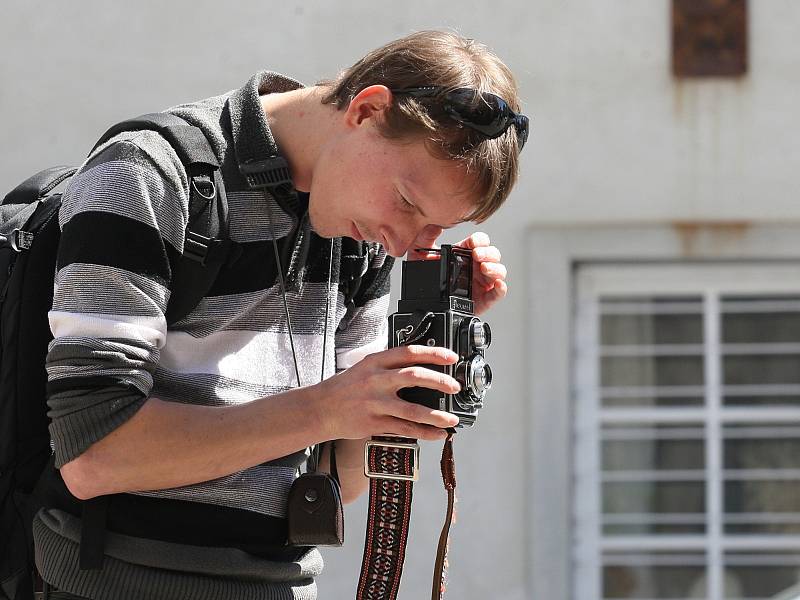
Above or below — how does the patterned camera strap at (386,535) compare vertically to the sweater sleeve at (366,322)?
below

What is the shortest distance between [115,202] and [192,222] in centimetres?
11

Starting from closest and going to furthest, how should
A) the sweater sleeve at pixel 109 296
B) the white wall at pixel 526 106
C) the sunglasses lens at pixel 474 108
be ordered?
1. the sweater sleeve at pixel 109 296
2. the sunglasses lens at pixel 474 108
3. the white wall at pixel 526 106

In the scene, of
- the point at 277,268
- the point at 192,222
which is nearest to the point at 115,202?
the point at 192,222

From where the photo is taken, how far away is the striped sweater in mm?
1599

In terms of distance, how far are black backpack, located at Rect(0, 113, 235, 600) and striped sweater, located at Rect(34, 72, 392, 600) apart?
0.09 ft

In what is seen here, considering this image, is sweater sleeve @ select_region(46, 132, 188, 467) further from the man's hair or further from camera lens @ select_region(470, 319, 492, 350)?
camera lens @ select_region(470, 319, 492, 350)

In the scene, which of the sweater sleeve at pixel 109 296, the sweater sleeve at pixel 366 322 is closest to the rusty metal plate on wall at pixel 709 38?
the sweater sleeve at pixel 366 322

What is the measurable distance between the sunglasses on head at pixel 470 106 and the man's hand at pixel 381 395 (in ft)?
0.94

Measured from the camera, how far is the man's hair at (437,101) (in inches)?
67.4

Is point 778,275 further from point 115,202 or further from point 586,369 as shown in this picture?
point 115,202

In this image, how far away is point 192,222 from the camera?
1.68m

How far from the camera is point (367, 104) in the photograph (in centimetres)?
174

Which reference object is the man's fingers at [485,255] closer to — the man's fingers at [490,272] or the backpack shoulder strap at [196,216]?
the man's fingers at [490,272]

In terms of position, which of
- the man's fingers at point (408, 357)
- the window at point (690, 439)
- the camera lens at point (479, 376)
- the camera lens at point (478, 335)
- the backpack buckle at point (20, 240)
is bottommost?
the man's fingers at point (408, 357)
